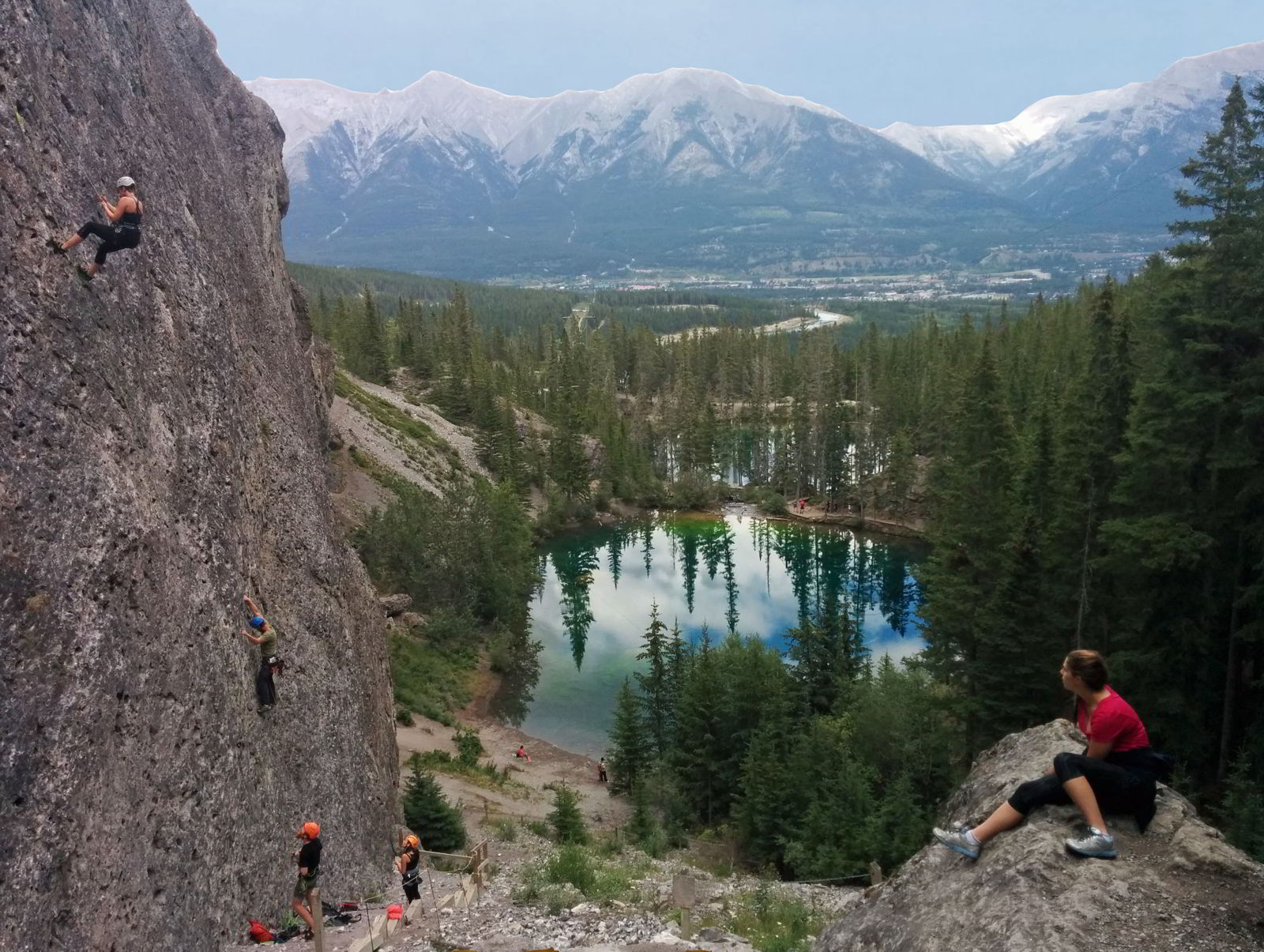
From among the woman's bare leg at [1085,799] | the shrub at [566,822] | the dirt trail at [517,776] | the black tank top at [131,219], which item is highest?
the black tank top at [131,219]

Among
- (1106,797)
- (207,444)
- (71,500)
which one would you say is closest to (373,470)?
(207,444)

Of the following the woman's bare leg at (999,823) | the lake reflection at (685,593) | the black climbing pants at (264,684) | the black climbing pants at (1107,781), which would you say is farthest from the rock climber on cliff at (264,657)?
the lake reflection at (685,593)

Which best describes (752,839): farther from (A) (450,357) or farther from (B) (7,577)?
(A) (450,357)

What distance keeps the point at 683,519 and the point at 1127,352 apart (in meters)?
60.2

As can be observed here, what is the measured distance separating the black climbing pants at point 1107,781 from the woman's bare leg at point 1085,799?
5 centimetres

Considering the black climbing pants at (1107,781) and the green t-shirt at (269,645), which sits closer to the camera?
the black climbing pants at (1107,781)

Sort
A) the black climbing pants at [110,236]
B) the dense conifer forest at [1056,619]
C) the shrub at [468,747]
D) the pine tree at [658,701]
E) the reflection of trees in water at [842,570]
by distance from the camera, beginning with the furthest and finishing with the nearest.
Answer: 1. the reflection of trees in water at [842,570]
2. the pine tree at [658,701]
3. the shrub at [468,747]
4. the dense conifer forest at [1056,619]
5. the black climbing pants at [110,236]

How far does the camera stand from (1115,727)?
7.56 m

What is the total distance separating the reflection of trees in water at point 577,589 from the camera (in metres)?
57.7

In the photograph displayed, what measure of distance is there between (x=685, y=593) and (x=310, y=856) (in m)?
54.6

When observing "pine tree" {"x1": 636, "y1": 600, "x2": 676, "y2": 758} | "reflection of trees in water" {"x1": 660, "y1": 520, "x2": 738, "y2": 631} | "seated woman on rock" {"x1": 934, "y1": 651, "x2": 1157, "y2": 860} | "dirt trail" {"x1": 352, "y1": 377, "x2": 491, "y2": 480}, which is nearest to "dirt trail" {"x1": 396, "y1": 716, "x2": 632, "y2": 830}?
"pine tree" {"x1": 636, "y1": 600, "x2": 676, "y2": 758}

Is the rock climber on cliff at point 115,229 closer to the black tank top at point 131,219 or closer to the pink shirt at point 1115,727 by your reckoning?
the black tank top at point 131,219

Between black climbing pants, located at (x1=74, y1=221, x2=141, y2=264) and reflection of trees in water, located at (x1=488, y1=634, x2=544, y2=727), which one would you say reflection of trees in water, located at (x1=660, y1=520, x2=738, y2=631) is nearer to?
reflection of trees in water, located at (x1=488, y1=634, x2=544, y2=727)

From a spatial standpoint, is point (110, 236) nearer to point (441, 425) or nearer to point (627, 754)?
point (627, 754)
